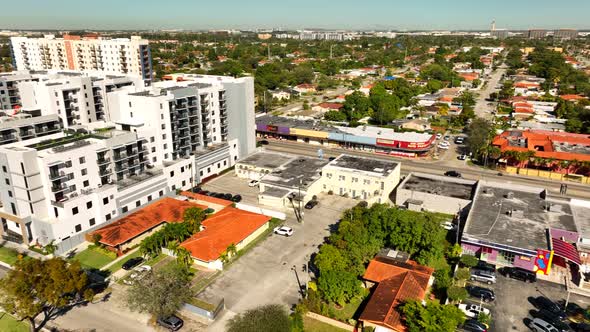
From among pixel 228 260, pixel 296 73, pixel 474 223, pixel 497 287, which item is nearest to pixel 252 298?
pixel 228 260

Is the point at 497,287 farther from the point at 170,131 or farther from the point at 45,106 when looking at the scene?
the point at 45,106

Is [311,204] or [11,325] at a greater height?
[311,204]

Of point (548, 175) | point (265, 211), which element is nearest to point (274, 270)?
point (265, 211)

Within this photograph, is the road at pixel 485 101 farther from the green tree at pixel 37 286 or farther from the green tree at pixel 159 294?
the green tree at pixel 37 286

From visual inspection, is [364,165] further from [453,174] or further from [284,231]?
[284,231]

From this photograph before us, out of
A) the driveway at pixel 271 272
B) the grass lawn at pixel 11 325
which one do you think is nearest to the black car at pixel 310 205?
the driveway at pixel 271 272

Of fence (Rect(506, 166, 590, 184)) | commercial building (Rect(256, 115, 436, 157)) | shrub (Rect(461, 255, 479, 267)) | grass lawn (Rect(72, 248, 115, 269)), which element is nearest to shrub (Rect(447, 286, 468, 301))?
shrub (Rect(461, 255, 479, 267))
